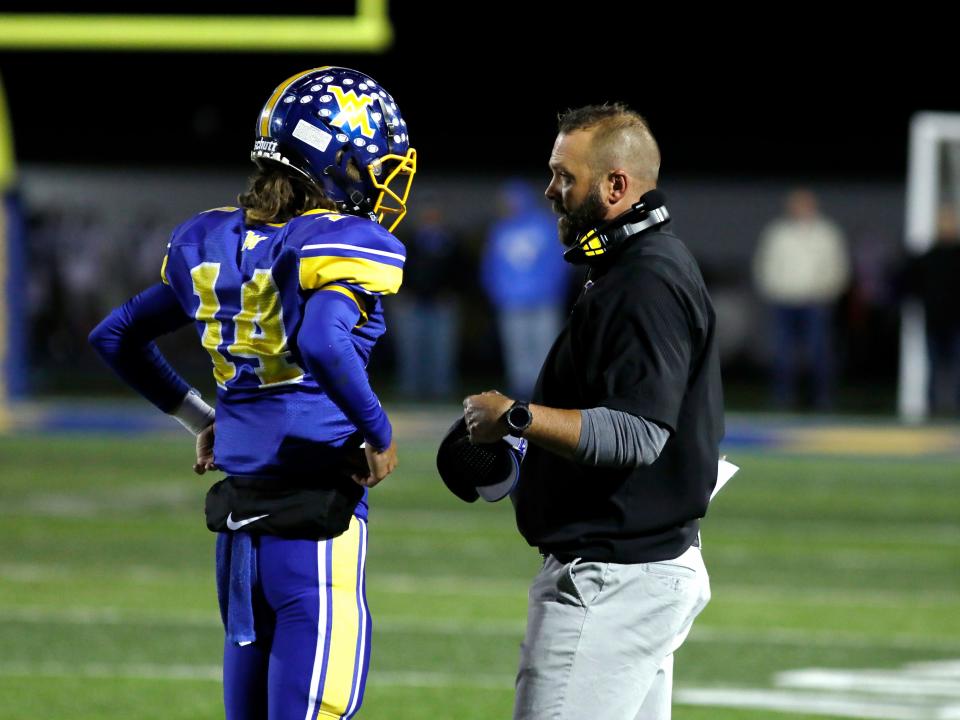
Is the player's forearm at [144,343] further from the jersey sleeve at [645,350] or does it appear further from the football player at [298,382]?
the jersey sleeve at [645,350]

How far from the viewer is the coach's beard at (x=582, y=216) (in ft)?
11.8

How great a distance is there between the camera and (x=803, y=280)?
16.2m

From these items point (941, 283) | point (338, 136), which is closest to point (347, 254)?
point (338, 136)

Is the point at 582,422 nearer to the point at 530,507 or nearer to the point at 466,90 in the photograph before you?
the point at 530,507

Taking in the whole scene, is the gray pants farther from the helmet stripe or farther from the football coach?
the helmet stripe

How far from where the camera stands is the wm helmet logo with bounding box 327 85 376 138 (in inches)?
145

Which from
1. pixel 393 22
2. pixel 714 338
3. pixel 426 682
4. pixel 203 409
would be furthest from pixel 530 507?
pixel 393 22

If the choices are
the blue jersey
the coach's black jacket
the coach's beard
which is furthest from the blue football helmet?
the coach's black jacket

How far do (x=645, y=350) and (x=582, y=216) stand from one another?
38 cm

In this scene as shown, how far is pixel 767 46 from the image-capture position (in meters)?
23.4

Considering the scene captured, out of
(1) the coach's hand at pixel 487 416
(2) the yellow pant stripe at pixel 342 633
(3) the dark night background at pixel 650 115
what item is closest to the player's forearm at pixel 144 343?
(2) the yellow pant stripe at pixel 342 633

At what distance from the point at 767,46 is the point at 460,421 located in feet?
67.2

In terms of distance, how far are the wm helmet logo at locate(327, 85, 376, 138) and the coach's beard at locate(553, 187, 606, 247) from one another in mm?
435

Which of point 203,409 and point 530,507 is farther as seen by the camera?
point 203,409
